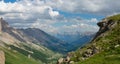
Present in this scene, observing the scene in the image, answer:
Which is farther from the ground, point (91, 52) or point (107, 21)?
point (107, 21)

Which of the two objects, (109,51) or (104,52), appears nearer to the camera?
(109,51)

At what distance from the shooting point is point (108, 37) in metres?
134

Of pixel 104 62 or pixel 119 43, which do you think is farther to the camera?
pixel 119 43

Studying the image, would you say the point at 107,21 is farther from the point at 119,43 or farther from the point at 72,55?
the point at 119,43

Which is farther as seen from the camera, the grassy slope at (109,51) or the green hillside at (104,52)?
the green hillside at (104,52)

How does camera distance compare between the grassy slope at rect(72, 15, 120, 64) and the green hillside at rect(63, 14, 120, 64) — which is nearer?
the grassy slope at rect(72, 15, 120, 64)

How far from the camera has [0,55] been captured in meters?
194

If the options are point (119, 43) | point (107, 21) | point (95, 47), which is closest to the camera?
point (119, 43)

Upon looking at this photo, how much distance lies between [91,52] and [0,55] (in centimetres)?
8507

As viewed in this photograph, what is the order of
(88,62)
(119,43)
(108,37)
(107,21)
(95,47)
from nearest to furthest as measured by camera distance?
1. (88,62)
2. (119,43)
3. (95,47)
4. (108,37)
5. (107,21)

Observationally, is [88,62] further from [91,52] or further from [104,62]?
[91,52]

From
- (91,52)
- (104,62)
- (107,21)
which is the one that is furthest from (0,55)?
(104,62)

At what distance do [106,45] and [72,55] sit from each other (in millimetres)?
19889

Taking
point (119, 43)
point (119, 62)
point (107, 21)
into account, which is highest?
point (107, 21)
